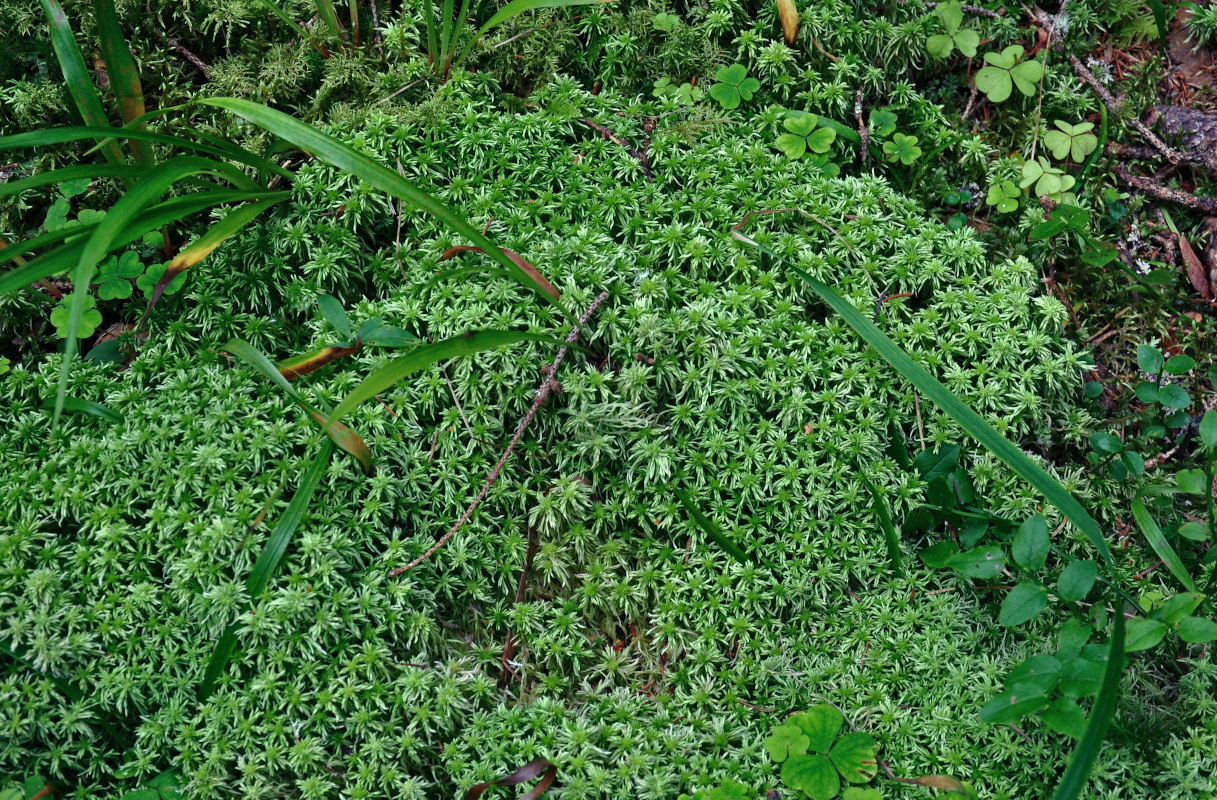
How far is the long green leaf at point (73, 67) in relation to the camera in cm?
258

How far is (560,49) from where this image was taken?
10.7 feet

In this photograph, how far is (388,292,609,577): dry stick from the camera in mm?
2414

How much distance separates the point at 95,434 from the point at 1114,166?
411 cm

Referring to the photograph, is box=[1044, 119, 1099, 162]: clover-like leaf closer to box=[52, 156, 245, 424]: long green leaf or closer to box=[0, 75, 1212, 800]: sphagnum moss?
box=[0, 75, 1212, 800]: sphagnum moss

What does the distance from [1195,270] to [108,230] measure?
3932mm

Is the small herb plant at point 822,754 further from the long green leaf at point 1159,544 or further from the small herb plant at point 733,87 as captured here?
the small herb plant at point 733,87

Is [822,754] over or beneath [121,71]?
beneath

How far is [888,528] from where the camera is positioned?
2467 millimetres

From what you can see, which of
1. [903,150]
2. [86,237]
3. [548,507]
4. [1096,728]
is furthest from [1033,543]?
[86,237]

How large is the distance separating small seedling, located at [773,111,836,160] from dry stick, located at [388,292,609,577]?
1009mm

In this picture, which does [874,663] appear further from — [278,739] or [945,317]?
[278,739]

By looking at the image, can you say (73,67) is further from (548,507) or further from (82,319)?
(548,507)

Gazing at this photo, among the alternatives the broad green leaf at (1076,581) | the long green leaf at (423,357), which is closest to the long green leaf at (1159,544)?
the broad green leaf at (1076,581)

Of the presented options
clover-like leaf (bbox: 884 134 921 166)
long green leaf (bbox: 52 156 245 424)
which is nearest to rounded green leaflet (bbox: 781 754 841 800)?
long green leaf (bbox: 52 156 245 424)
